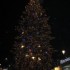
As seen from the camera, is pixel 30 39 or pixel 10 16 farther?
pixel 10 16

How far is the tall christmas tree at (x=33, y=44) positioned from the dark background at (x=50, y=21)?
36.6ft

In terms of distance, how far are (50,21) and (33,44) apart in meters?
12.4

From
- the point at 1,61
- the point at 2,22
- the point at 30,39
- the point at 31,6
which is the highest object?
the point at 31,6

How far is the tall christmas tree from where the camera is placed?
20.7 meters

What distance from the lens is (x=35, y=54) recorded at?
67.9ft

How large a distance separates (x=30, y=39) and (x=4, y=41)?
492 inches

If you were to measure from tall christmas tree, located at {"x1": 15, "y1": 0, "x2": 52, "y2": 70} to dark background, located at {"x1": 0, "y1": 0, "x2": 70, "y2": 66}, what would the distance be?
439 inches

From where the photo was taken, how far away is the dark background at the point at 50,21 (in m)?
32.4

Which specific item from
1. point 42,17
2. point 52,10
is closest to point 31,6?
point 42,17

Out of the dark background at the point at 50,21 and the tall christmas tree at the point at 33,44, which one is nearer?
the tall christmas tree at the point at 33,44

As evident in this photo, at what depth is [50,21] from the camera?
3288 centimetres

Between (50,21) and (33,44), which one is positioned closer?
(33,44)

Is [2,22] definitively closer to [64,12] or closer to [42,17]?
[64,12]

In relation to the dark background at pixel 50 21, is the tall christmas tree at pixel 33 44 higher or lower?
higher
